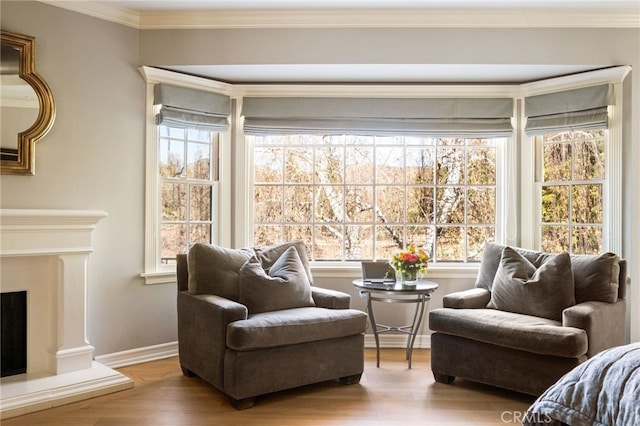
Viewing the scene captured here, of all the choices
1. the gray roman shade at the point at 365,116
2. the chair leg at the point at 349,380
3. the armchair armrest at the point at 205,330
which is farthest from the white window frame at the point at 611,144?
the armchair armrest at the point at 205,330

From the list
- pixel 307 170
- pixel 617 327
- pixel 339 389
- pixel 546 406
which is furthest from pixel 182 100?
pixel 617 327

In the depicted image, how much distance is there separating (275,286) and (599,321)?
199cm

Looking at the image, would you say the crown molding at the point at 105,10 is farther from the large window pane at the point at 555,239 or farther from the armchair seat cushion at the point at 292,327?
the large window pane at the point at 555,239

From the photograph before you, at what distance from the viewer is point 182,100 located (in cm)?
372

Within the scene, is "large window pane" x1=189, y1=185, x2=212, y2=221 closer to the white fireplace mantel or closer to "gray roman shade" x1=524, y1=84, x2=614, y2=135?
the white fireplace mantel

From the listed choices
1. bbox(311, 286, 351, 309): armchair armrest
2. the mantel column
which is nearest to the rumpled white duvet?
bbox(311, 286, 351, 309): armchair armrest

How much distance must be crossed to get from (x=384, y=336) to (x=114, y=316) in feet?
7.05

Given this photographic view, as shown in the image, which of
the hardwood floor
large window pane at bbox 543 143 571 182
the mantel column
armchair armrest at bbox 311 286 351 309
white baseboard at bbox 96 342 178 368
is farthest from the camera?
large window pane at bbox 543 143 571 182

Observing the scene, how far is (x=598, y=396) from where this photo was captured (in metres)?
1.61

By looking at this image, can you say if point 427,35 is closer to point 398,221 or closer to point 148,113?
point 398,221

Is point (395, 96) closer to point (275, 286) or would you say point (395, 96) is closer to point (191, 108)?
point (191, 108)

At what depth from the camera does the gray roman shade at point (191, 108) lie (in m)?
3.64

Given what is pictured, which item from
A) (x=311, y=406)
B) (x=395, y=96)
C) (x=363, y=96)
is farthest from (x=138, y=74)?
(x=311, y=406)

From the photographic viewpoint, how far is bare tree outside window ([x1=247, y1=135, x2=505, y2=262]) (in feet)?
13.7
